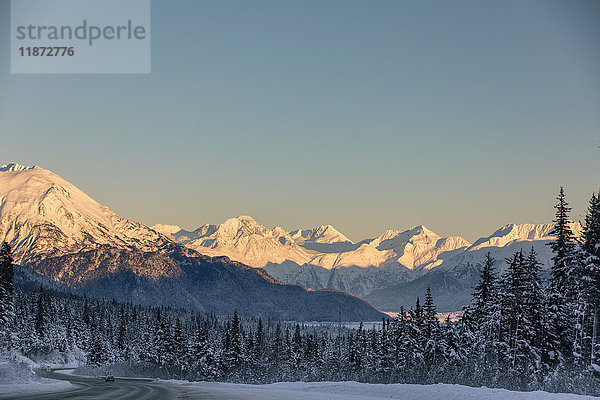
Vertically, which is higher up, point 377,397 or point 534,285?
point 534,285

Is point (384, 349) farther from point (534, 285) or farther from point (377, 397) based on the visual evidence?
point (377, 397)

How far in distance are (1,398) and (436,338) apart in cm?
5945

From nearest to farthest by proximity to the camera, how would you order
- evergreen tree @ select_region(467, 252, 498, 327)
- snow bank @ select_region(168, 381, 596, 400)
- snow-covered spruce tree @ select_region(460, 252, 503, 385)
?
snow bank @ select_region(168, 381, 596, 400)
snow-covered spruce tree @ select_region(460, 252, 503, 385)
evergreen tree @ select_region(467, 252, 498, 327)

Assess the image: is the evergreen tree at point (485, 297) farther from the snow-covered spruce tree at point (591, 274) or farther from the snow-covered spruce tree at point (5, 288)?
the snow-covered spruce tree at point (5, 288)

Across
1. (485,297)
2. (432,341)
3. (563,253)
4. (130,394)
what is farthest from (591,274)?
(130,394)

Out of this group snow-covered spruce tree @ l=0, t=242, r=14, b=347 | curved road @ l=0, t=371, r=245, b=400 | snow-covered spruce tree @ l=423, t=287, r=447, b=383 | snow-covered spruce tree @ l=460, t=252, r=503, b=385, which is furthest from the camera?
snow-covered spruce tree @ l=0, t=242, r=14, b=347

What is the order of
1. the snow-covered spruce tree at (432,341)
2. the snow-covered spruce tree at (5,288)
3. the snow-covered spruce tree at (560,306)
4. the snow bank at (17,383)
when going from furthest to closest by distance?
1. the snow-covered spruce tree at (5,288)
2. the snow-covered spruce tree at (432,341)
3. the snow-covered spruce tree at (560,306)
4. the snow bank at (17,383)

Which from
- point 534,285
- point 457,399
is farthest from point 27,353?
point 457,399

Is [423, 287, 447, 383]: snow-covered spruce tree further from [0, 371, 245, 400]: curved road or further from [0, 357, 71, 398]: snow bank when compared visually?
[0, 357, 71, 398]: snow bank

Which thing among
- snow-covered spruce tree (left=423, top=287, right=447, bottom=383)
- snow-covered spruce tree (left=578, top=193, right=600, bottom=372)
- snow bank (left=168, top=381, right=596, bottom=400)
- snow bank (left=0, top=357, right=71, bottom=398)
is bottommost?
snow-covered spruce tree (left=423, top=287, right=447, bottom=383)

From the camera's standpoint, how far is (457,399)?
30.9 meters

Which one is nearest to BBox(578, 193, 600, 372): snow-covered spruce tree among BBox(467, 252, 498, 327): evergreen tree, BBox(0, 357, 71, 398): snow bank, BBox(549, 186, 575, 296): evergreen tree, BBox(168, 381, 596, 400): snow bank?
BBox(549, 186, 575, 296): evergreen tree

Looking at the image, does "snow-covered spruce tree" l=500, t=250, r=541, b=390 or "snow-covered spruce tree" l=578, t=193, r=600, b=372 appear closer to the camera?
"snow-covered spruce tree" l=578, t=193, r=600, b=372

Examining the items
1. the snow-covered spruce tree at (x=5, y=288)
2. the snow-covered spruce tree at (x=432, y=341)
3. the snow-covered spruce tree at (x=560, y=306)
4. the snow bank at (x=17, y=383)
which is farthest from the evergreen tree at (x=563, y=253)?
the snow-covered spruce tree at (x=5, y=288)
